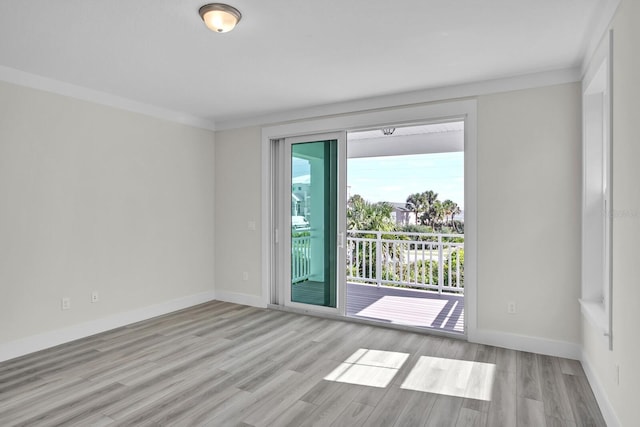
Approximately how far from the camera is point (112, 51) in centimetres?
291

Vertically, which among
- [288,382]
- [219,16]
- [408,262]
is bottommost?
[288,382]

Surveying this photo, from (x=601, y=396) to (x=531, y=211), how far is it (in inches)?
61.8

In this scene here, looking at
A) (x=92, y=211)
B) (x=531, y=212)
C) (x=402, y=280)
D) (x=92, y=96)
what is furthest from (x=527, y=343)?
(x=92, y=96)

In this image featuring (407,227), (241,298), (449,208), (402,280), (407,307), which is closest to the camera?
(407,307)

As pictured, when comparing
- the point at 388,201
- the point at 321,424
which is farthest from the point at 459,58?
the point at 388,201

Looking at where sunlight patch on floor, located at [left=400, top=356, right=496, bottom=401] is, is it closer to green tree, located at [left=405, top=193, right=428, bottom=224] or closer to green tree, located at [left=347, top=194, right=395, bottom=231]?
green tree, located at [left=347, top=194, right=395, bottom=231]

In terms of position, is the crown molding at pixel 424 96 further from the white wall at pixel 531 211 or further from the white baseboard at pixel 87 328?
the white baseboard at pixel 87 328

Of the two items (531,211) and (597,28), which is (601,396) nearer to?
(531,211)

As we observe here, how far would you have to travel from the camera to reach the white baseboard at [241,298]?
5066 millimetres

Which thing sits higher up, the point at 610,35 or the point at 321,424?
the point at 610,35

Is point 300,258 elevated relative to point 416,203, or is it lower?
lower

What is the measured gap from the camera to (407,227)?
9.17 metres

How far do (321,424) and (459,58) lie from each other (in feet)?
9.60

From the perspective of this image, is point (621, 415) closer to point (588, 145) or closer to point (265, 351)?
point (588, 145)
